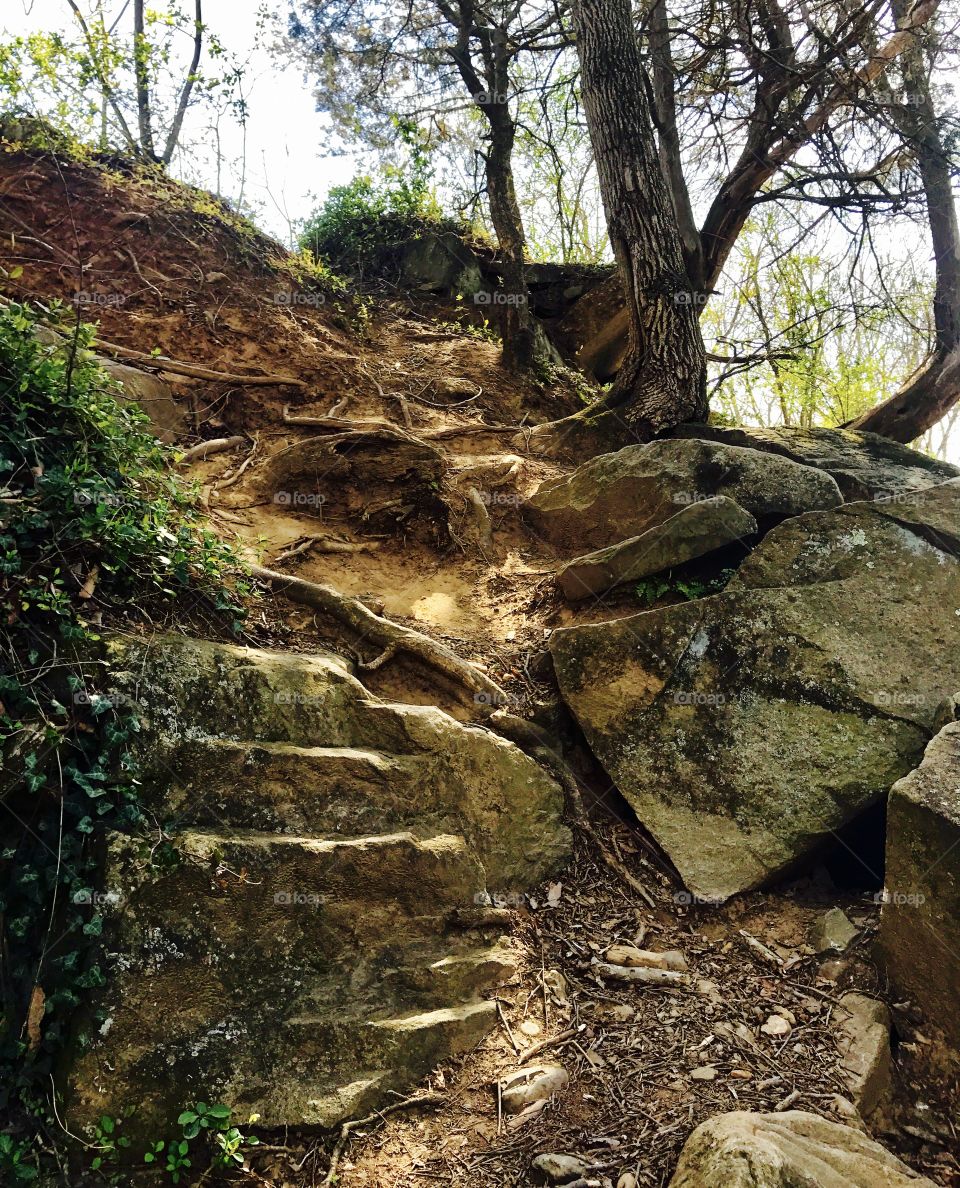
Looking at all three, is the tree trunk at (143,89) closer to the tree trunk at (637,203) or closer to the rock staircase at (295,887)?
the tree trunk at (637,203)

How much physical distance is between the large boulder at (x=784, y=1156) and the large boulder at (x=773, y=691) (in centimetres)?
145

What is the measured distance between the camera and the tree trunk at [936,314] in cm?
788

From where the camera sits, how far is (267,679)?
4.16 meters

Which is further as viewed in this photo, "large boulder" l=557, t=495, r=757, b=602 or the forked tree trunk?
the forked tree trunk

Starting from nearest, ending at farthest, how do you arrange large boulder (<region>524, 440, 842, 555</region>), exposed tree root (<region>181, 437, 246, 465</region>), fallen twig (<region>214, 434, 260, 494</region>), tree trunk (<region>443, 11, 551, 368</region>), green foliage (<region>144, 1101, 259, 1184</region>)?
1. green foliage (<region>144, 1101, 259, 1184</region>)
2. large boulder (<region>524, 440, 842, 555</region>)
3. fallen twig (<region>214, 434, 260, 494</region>)
4. exposed tree root (<region>181, 437, 246, 465</region>)
5. tree trunk (<region>443, 11, 551, 368</region>)

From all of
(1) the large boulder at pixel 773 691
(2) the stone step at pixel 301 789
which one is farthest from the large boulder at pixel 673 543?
(2) the stone step at pixel 301 789

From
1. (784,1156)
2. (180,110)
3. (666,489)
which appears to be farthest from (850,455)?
(180,110)

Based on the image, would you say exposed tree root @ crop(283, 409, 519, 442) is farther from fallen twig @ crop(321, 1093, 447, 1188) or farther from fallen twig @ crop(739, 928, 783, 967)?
fallen twig @ crop(321, 1093, 447, 1188)

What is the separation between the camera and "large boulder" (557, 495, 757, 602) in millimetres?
5535

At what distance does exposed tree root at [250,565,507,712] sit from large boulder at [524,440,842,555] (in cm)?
204

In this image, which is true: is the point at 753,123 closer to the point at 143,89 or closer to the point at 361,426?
the point at 361,426

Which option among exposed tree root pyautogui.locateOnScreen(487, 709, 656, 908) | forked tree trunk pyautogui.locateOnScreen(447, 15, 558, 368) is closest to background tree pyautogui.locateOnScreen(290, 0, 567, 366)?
forked tree trunk pyautogui.locateOnScreen(447, 15, 558, 368)

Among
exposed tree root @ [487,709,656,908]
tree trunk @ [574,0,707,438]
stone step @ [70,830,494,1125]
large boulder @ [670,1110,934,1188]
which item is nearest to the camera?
large boulder @ [670,1110,934,1188]

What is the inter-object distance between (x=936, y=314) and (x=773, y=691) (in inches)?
225
